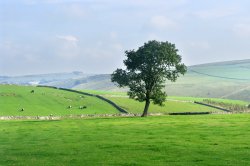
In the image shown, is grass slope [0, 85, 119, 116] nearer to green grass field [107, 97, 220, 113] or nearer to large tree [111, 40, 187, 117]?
green grass field [107, 97, 220, 113]

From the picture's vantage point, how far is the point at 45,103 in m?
117

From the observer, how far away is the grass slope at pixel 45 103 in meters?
103

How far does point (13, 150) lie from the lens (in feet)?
110

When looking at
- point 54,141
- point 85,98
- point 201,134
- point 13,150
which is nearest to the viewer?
point 13,150

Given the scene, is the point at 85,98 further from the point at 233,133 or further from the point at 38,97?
the point at 233,133

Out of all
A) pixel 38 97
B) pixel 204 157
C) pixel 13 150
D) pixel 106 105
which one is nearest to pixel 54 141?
pixel 13 150

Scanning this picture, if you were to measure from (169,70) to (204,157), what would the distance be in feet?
217

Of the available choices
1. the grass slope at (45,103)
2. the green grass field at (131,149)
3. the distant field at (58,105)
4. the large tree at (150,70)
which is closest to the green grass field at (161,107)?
the distant field at (58,105)

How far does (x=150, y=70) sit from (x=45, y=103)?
3840 cm

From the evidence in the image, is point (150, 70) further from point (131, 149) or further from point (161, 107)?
point (131, 149)

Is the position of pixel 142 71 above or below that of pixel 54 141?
above

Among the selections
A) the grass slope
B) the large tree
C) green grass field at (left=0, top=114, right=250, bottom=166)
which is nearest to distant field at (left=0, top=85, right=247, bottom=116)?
the grass slope

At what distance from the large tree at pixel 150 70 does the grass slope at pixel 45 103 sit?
54.4 feet

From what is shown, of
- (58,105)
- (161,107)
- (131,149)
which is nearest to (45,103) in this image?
(58,105)
